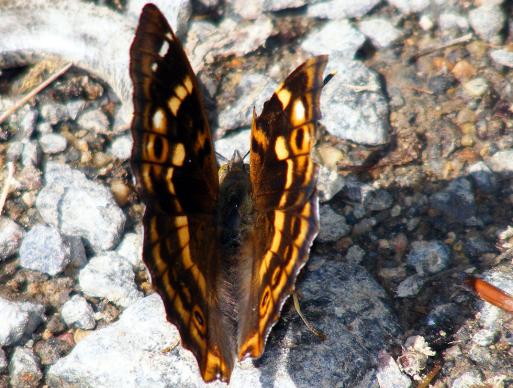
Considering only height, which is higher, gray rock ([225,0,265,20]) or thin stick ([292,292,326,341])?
gray rock ([225,0,265,20])

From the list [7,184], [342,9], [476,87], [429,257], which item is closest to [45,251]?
[7,184]

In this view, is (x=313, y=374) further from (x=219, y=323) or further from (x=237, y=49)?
(x=237, y=49)

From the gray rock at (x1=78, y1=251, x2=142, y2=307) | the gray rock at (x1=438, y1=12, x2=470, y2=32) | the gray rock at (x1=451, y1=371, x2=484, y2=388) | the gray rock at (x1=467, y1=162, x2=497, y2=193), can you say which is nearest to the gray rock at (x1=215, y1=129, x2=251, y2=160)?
the gray rock at (x1=78, y1=251, x2=142, y2=307)

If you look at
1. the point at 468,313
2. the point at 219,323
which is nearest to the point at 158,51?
the point at 219,323

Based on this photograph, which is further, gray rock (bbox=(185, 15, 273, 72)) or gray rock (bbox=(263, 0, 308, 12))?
gray rock (bbox=(263, 0, 308, 12))

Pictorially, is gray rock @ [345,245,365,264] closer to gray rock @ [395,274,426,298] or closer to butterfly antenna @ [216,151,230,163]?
gray rock @ [395,274,426,298]

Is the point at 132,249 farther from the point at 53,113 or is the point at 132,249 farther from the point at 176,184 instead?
the point at 53,113
